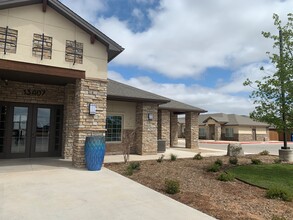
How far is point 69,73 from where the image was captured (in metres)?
8.79

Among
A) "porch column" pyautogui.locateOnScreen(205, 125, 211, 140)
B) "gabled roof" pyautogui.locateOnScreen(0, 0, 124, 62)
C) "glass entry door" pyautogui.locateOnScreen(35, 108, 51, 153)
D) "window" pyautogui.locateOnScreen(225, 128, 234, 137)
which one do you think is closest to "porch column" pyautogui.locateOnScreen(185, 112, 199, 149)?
"gabled roof" pyautogui.locateOnScreen(0, 0, 124, 62)

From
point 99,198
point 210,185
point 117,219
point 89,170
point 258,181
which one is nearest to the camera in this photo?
point 117,219

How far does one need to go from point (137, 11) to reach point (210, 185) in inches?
316

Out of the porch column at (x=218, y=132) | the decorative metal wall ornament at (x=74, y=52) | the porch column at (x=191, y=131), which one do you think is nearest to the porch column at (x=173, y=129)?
the porch column at (x=191, y=131)

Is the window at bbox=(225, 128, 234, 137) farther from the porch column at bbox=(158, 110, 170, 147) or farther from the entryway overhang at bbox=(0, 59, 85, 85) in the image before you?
the entryway overhang at bbox=(0, 59, 85, 85)

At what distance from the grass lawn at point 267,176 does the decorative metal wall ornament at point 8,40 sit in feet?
29.4

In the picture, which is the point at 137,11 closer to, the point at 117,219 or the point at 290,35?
the point at 290,35

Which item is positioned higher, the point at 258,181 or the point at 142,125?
the point at 142,125

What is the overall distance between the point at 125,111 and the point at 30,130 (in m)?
5.27

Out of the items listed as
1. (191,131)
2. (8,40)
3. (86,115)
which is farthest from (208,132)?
(8,40)

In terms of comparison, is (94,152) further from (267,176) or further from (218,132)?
(218,132)

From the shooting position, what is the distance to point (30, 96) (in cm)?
1095

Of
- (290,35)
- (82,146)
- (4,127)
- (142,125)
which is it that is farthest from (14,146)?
(290,35)

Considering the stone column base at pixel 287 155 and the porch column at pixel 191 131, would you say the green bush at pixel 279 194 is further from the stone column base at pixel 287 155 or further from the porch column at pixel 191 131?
the porch column at pixel 191 131
